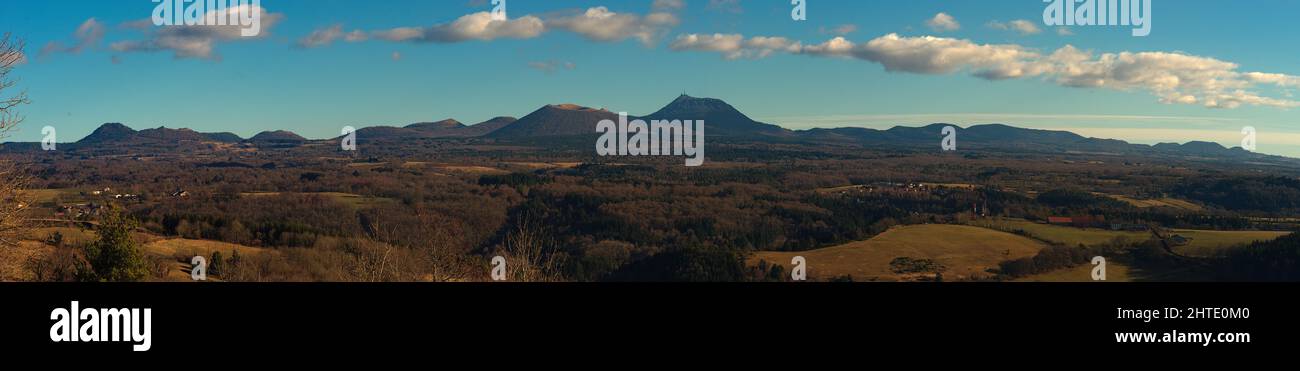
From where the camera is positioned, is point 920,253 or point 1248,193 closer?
point 920,253

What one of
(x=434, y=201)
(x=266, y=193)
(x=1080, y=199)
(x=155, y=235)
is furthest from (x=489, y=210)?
(x=1080, y=199)

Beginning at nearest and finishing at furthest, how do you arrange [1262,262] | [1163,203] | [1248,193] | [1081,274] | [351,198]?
1. [1262,262]
2. [1081,274]
3. [1163,203]
4. [1248,193]
5. [351,198]

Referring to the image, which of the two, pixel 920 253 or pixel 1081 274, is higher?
pixel 920 253

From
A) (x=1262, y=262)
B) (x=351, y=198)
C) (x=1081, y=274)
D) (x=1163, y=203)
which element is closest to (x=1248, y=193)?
(x=1163, y=203)

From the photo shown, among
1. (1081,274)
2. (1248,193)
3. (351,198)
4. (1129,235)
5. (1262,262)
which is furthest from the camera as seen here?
(351,198)

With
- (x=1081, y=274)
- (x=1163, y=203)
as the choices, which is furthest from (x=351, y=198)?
(x=1163, y=203)

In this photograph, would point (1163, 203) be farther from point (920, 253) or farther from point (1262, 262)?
point (1262, 262)

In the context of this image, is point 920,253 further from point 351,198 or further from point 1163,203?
point 351,198

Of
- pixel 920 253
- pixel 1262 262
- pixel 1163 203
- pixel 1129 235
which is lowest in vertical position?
pixel 920 253
